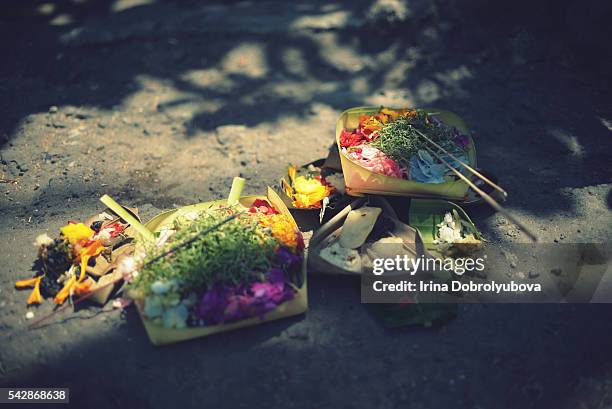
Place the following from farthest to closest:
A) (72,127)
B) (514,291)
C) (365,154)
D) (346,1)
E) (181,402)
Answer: (346,1)
(72,127)
(365,154)
(514,291)
(181,402)

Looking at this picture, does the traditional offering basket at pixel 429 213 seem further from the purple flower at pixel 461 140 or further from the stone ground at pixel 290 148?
the purple flower at pixel 461 140

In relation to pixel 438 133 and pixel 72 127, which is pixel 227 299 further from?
pixel 72 127

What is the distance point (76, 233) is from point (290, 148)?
76.7 inches

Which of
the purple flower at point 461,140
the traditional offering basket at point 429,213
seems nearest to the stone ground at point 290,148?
the traditional offering basket at point 429,213

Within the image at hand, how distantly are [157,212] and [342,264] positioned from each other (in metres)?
1.60

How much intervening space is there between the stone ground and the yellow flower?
Answer: 44cm

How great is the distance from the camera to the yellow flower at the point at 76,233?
3088mm

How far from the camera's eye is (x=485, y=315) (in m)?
2.96

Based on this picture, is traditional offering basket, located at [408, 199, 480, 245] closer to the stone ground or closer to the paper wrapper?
the stone ground

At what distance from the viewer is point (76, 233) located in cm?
312

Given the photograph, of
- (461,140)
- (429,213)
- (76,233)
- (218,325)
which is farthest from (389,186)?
(76,233)

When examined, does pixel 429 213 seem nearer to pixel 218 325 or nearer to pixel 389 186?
pixel 389 186

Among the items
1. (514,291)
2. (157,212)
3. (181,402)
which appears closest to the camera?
(181,402)

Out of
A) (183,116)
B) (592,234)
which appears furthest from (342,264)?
(183,116)
